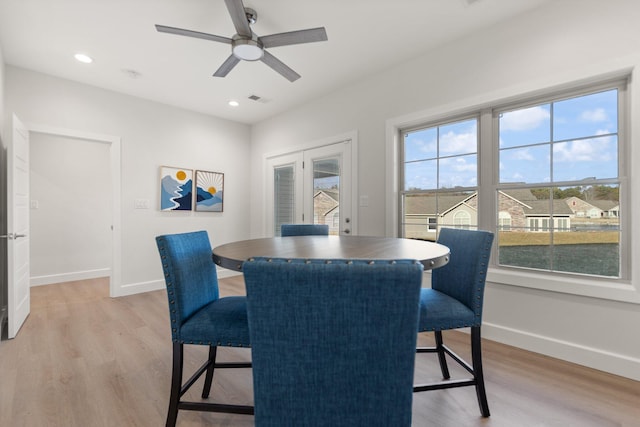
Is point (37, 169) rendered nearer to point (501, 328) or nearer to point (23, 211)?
point (23, 211)

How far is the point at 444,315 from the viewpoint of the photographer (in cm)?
144

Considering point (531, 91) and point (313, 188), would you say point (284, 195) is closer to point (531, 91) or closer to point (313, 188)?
point (313, 188)

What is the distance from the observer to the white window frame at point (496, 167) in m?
1.93

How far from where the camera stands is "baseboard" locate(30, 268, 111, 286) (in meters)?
4.25

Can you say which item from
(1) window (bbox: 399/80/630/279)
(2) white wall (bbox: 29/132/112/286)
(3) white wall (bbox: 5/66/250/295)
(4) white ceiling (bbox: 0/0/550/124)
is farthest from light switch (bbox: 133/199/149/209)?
(1) window (bbox: 399/80/630/279)

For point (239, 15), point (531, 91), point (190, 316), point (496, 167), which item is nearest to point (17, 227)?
point (190, 316)

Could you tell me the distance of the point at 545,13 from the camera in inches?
85.5

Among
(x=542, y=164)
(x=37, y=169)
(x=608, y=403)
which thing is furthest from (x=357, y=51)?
(x=37, y=169)

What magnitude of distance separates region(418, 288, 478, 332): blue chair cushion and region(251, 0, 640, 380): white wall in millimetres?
1204

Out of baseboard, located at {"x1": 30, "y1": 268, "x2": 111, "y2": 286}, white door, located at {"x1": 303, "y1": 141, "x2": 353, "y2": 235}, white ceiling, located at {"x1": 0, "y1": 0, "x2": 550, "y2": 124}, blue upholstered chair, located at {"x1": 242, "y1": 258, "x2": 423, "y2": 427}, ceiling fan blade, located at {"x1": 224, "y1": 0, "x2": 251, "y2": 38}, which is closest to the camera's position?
blue upholstered chair, located at {"x1": 242, "y1": 258, "x2": 423, "y2": 427}

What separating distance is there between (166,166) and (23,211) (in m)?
1.63

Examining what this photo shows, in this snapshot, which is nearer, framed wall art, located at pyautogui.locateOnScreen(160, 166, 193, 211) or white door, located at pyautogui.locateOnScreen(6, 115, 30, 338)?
white door, located at pyautogui.locateOnScreen(6, 115, 30, 338)

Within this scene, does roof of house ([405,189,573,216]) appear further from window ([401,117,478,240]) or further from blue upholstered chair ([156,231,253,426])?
blue upholstered chair ([156,231,253,426])

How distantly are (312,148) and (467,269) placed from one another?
287cm
